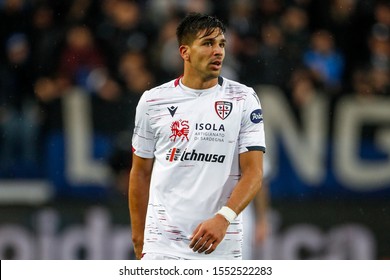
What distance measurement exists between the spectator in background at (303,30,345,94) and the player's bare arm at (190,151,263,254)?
21.1ft

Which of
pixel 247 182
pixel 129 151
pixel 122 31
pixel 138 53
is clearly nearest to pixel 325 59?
pixel 138 53

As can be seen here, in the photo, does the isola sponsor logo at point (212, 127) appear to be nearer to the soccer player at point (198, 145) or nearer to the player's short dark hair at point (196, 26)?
the soccer player at point (198, 145)

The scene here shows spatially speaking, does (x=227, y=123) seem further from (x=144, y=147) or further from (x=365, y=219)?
(x=365, y=219)

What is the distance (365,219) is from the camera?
1219 centimetres

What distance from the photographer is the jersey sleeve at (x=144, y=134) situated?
643 cm

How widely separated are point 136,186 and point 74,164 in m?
5.64

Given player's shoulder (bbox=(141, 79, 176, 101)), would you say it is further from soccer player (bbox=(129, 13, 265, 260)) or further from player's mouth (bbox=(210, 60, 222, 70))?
player's mouth (bbox=(210, 60, 222, 70))

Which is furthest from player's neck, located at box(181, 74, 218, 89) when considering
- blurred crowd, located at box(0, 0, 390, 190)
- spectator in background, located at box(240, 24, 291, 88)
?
spectator in background, located at box(240, 24, 291, 88)

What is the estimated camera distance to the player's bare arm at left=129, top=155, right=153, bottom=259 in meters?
6.52

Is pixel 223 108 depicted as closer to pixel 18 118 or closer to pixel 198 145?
pixel 198 145

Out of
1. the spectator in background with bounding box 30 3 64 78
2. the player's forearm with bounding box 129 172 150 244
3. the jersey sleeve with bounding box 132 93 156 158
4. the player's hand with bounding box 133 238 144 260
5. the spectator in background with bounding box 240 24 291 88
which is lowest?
the player's hand with bounding box 133 238 144 260

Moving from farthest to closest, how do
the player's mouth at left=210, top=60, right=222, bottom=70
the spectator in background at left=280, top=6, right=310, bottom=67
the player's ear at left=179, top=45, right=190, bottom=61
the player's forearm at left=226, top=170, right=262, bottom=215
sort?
the spectator in background at left=280, top=6, right=310, bottom=67 → the player's ear at left=179, top=45, right=190, bottom=61 → the player's mouth at left=210, top=60, right=222, bottom=70 → the player's forearm at left=226, top=170, right=262, bottom=215

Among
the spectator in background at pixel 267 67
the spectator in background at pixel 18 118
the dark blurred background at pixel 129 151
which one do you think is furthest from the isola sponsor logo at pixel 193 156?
the spectator in background at pixel 18 118
